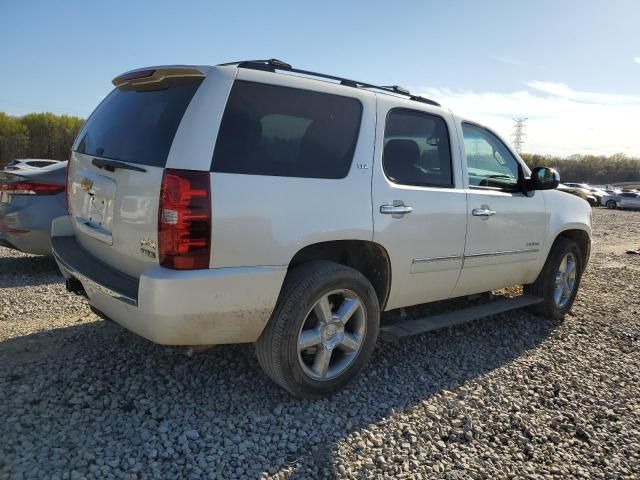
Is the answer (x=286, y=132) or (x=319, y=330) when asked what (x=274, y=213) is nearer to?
(x=286, y=132)

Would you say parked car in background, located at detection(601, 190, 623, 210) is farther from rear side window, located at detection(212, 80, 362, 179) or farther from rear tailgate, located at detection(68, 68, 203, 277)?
rear tailgate, located at detection(68, 68, 203, 277)

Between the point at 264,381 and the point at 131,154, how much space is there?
5.58 feet

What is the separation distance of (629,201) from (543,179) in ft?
114

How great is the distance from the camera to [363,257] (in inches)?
137

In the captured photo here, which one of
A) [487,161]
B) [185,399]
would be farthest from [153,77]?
[487,161]

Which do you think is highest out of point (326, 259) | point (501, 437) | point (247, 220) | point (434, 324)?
point (247, 220)

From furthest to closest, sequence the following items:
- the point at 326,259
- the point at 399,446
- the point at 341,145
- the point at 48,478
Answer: the point at 326,259 → the point at 341,145 → the point at 399,446 → the point at 48,478

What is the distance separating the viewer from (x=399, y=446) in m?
2.74

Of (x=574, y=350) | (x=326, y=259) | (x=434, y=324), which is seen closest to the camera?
(x=326, y=259)

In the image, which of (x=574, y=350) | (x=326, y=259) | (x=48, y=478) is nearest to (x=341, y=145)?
(x=326, y=259)

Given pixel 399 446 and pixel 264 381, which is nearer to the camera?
pixel 399 446

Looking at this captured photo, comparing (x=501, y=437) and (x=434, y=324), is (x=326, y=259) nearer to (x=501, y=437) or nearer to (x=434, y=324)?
(x=434, y=324)

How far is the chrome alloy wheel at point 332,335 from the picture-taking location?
120 inches

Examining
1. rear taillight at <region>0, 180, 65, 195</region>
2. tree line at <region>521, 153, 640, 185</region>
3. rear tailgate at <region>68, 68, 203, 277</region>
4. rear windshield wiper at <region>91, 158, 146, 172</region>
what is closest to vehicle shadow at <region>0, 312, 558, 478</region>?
rear tailgate at <region>68, 68, 203, 277</region>
